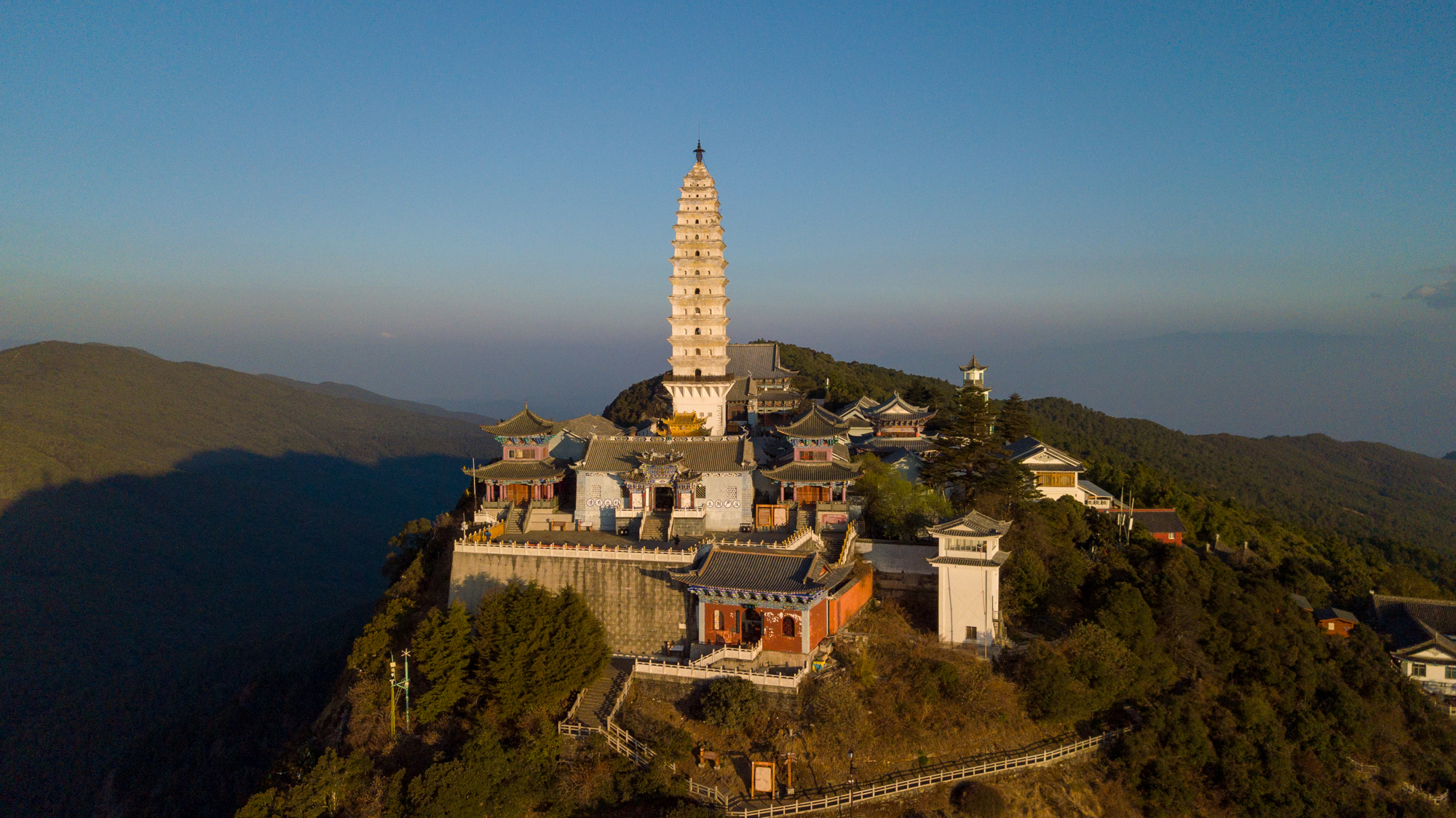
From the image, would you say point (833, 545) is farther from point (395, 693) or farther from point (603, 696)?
point (395, 693)

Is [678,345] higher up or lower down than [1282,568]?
higher up

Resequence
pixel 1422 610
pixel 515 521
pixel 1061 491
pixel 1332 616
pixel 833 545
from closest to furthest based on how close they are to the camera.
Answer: pixel 833 545 < pixel 515 521 < pixel 1332 616 < pixel 1422 610 < pixel 1061 491

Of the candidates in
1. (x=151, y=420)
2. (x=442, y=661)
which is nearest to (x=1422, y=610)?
(x=442, y=661)

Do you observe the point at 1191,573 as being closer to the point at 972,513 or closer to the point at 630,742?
the point at 972,513

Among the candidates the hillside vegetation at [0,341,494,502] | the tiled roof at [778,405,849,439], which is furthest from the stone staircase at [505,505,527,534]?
the hillside vegetation at [0,341,494,502]

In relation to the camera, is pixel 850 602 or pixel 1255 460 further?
pixel 1255 460

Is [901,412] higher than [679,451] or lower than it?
higher

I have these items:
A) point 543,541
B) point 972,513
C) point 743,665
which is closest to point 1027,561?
point 972,513
